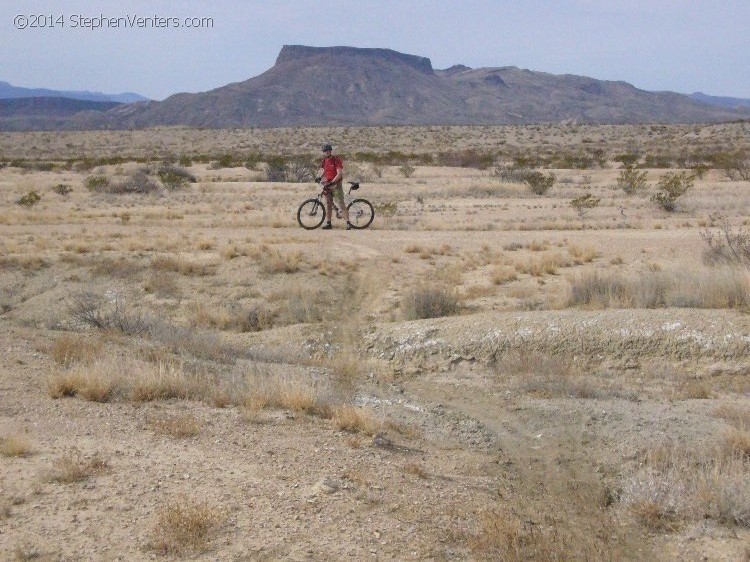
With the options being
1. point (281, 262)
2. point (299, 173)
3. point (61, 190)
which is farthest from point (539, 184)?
point (61, 190)

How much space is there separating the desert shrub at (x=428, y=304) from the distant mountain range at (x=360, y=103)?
119801 mm

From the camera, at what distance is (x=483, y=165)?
42.3m

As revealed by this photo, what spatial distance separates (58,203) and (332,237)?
14557mm

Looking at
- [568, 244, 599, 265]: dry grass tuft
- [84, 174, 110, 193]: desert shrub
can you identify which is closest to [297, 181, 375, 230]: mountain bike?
[568, 244, 599, 265]: dry grass tuft

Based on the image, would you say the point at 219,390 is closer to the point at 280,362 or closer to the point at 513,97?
the point at 280,362

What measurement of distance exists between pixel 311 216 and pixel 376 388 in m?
10.5

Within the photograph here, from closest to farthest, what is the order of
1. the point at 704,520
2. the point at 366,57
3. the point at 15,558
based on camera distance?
the point at 15,558 → the point at 704,520 → the point at 366,57

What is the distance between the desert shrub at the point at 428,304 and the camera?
1280cm

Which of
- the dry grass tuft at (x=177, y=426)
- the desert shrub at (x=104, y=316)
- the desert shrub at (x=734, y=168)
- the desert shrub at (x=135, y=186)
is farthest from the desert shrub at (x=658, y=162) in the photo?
the dry grass tuft at (x=177, y=426)

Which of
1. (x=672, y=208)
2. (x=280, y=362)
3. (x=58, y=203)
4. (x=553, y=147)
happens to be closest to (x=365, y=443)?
(x=280, y=362)

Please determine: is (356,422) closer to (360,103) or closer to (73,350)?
(73,350)

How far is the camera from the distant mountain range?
472 ft

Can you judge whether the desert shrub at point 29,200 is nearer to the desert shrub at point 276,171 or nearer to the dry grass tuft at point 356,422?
the desert shrub at point 276,171

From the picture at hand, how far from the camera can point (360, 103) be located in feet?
517
